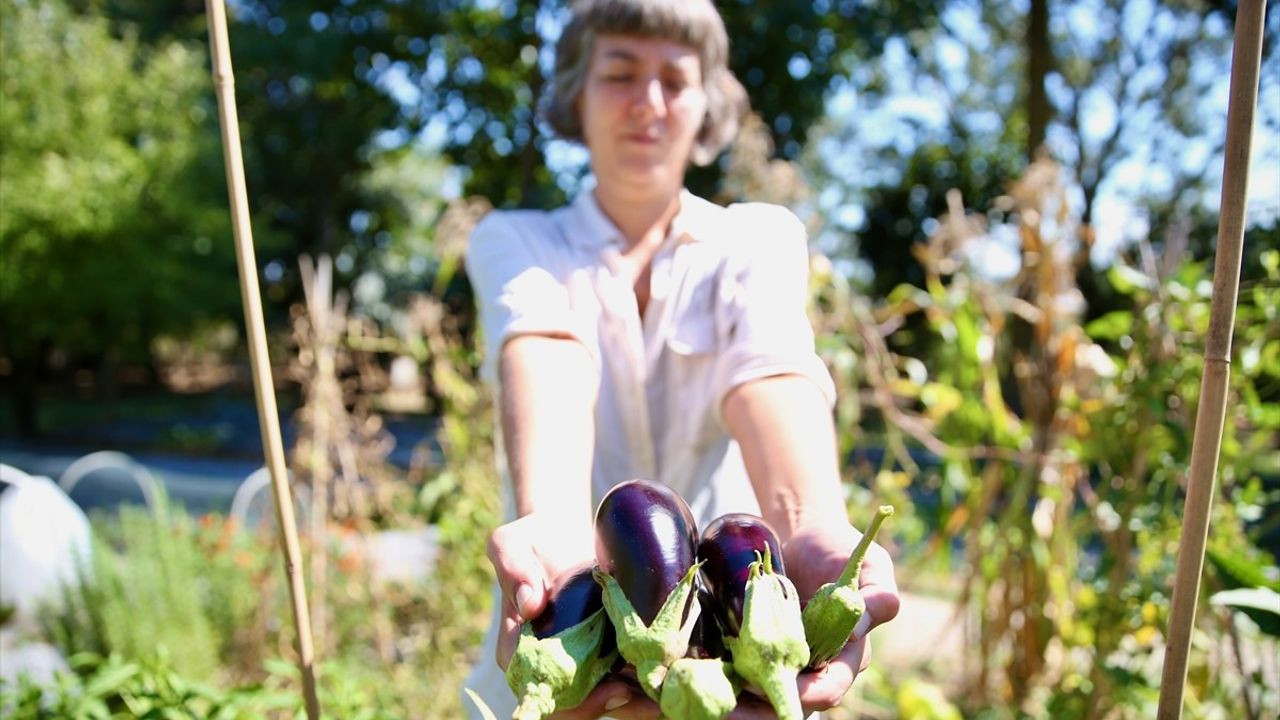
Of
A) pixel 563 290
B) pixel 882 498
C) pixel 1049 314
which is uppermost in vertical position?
pixel 563 290

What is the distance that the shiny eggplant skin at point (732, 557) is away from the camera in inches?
31.4

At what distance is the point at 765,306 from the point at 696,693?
63cm

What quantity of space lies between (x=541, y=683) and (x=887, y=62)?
17.2 m

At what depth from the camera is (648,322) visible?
1310mm

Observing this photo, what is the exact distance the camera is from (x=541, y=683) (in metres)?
0.73

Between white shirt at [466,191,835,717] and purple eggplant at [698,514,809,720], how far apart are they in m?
0.38

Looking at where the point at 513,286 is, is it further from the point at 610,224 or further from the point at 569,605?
the point at 569,605

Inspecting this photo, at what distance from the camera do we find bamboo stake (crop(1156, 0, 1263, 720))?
822 mm

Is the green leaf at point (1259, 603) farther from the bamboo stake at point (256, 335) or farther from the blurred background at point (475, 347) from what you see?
the bamboo stake at point (256, 335)

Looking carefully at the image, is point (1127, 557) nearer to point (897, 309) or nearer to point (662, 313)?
point (897, 309)

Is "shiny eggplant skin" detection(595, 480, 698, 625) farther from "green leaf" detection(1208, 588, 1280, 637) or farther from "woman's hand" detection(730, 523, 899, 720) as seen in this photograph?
"green leaf" detection(1208, 588, 1280, 637)

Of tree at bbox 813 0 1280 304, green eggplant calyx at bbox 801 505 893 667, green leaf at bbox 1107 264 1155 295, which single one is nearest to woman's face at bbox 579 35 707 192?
green eggplant calyx at bbox 801 505 893 667

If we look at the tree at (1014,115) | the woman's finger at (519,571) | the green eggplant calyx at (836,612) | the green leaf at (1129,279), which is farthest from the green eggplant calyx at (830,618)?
the tree at (1014,115)

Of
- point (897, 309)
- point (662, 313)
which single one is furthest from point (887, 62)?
point (662, 313)
